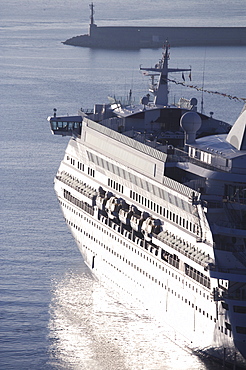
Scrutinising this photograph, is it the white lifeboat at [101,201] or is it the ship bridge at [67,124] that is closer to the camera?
the white lifeboat at [101,201]

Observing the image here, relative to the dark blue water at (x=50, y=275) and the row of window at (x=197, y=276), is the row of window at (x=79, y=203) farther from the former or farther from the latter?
the row of window at (x=197, y=276)

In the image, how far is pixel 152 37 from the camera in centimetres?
16875

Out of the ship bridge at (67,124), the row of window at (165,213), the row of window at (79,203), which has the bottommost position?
the row of window at (79,203)

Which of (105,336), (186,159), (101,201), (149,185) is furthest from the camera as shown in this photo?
(101,201)

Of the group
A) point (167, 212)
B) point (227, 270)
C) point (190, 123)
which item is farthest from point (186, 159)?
point (227, 270)

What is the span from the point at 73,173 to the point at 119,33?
119 metres

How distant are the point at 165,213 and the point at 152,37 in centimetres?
12889

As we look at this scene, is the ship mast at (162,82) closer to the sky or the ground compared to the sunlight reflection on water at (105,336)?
closer to the sky

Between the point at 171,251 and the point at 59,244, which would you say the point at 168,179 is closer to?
the point at 171,251

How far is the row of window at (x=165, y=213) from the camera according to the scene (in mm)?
39719

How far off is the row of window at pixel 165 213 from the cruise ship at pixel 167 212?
4cm

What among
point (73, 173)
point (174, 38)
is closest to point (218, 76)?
point (174, 38)

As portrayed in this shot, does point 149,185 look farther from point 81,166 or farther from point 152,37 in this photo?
point 152,37

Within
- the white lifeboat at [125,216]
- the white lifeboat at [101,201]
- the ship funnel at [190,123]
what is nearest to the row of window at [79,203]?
the white lifeboat at [101,201]
